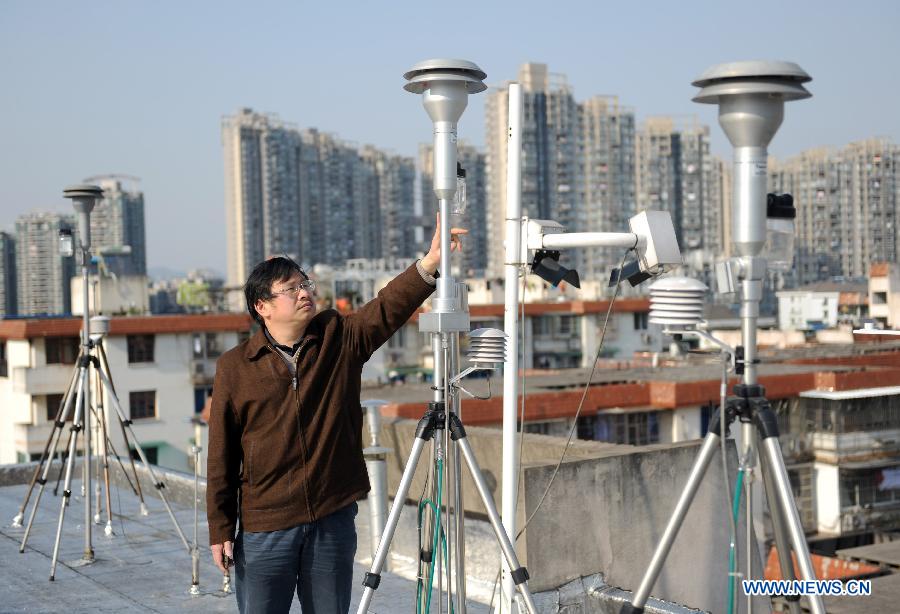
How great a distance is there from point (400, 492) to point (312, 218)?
3788 inches

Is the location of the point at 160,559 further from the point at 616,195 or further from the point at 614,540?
the point at 616,195

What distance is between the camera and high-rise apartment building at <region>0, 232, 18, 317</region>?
3125 inches

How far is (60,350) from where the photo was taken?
3095 centimetres

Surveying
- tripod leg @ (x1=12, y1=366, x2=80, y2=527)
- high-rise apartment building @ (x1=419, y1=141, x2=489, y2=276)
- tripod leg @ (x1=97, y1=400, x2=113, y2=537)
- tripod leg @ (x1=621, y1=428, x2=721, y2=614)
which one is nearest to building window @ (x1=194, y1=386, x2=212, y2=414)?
tripod leg @ (x1=12, y1=366, x2=80, y2=527)

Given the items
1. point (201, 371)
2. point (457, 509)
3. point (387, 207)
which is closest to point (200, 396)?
point (201, 371)

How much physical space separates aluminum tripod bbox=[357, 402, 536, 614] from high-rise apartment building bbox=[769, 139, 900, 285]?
90844 mm

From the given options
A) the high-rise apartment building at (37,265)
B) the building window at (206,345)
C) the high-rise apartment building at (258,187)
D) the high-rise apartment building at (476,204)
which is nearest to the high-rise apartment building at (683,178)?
the high-rise apartment building at (476,204)

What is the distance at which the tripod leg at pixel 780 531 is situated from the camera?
2.72 metres

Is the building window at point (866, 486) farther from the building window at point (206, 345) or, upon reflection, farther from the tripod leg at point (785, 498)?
the tripod leg at point (785, 498)

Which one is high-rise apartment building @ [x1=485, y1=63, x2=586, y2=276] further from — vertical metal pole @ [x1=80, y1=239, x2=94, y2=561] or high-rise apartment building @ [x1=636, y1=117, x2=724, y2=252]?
vertical metal pole @ [x1=80, y1=239, x2=94, y2=561]

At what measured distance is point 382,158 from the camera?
106m

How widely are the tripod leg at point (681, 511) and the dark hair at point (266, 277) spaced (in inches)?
48.8

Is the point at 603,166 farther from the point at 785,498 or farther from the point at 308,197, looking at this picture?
the point at 785,498

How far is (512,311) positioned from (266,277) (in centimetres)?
102
